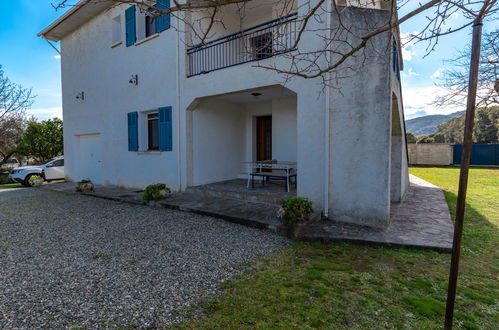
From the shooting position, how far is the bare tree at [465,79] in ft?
21.4

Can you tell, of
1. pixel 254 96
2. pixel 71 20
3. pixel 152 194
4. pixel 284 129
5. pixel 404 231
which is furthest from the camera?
pixel 71 20

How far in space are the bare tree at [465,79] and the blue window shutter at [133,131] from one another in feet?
33.0

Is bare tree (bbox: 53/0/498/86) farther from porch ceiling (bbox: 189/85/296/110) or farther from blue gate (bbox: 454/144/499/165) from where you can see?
blue gate (bbox: 454/144/499/165)

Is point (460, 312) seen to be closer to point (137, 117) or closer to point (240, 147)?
point (240, 147)

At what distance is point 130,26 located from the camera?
9656 mm

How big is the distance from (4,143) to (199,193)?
18113 millimetres

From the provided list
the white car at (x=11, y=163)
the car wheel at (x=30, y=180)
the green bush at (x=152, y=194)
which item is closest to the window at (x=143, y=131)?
the green bush at (x=152, y=194)

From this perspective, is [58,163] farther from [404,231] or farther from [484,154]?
[484,154]

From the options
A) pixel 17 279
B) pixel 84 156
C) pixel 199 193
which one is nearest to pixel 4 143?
pixel 84 156

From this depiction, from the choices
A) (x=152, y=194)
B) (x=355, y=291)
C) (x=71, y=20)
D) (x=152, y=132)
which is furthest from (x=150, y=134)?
(x=355, y=291)

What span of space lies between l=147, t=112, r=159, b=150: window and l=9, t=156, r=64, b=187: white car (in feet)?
24.3

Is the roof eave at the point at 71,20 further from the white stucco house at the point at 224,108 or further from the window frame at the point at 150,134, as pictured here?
the window frame at the point at 150,134

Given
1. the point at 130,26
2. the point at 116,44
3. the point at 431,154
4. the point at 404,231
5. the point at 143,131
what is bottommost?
the point at 404,231

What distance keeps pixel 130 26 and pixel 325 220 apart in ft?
31.5
